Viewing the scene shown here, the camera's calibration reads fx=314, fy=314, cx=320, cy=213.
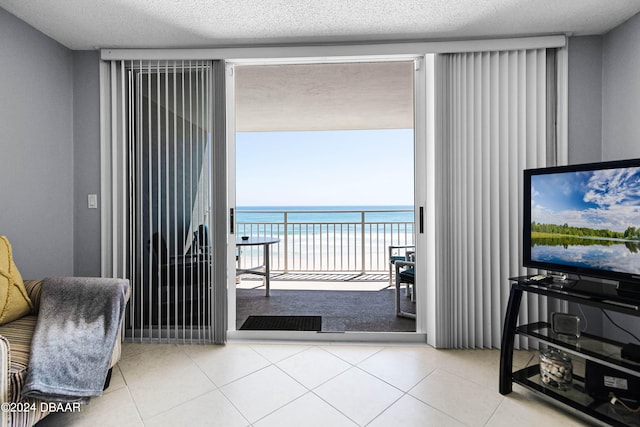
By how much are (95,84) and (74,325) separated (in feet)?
6.45

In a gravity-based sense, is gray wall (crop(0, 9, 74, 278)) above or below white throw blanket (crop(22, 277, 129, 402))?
above

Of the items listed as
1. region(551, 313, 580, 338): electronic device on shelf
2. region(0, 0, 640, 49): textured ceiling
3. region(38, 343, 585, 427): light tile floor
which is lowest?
region(38, 343, 585, 427): light tile floor

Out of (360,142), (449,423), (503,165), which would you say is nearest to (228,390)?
(449,423)

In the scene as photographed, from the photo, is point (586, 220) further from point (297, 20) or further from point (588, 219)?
point (297, 20)

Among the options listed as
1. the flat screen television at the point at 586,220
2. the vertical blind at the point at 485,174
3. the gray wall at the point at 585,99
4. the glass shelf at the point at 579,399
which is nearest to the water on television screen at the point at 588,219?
the flat screen television at the point at 586,220

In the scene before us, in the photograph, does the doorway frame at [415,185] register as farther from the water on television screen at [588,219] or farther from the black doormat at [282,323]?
the water on television screen at [588,219]

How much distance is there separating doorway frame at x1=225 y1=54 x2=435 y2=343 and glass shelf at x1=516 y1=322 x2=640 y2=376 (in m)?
→ 0.77

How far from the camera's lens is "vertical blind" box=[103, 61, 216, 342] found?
254 cm

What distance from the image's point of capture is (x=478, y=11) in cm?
206

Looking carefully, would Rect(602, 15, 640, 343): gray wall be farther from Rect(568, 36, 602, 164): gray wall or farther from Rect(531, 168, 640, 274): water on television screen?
Rect(531, 168, 640, 274): water on television screen

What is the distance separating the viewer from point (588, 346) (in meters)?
1.65

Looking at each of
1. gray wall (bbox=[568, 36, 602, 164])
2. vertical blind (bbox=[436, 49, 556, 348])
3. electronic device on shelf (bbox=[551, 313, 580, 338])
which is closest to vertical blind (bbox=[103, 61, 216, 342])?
vertical blind (bbox=[436, 49, 556, 348])

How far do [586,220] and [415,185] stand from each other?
43.7 inches

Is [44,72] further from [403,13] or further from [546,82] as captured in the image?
[546,82]
